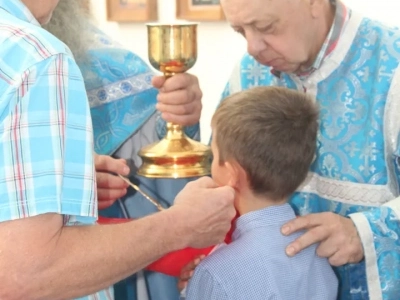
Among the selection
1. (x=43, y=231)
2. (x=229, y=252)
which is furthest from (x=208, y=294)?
(x=43, y=231)

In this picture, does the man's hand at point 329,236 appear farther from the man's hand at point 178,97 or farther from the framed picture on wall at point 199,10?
the framed picture on wall at point 199,10

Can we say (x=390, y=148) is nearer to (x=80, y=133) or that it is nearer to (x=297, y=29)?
(x=297, y=29)

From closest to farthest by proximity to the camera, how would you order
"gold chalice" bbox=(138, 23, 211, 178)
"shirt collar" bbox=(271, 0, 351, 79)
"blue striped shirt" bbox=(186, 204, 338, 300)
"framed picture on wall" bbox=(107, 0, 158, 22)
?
"blue striped shirt" bbox=(186, 204, 338, 300) < "gold chalice" bbox=(138, 23, 211, 178) < "shirt collar" bbox=(271, 0, 351, 79) < "framed picture on wall" bbox=(107, 0, 158, 22)

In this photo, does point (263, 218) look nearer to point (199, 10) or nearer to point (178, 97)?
point (178, 97)

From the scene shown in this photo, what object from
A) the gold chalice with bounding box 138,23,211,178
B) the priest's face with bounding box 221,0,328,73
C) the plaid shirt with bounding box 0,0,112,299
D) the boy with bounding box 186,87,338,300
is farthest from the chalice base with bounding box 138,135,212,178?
the plaid shirt with bounding box 0,0,112,299

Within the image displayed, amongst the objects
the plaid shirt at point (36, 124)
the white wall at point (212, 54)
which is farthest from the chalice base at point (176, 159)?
the white wall at point (212, 54)

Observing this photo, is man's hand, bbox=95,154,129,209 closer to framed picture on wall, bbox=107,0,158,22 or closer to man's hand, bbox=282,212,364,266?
man's hand, bbox=282,212,364,266

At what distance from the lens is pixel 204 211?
4.09 feet

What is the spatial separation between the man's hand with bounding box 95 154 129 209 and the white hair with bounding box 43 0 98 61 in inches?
13.9

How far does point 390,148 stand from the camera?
1.60 metres

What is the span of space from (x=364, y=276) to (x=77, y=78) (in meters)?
0.94

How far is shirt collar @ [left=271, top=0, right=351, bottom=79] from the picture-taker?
1.68 metres

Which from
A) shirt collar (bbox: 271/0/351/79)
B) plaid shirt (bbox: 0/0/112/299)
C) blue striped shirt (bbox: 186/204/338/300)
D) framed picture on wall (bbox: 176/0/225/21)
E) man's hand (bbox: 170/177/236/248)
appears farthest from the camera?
framed picture on wall (bbox: 176/0/225/21)

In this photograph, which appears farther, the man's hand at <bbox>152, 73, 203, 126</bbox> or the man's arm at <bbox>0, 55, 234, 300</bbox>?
the man's hand at <bbox>152, 73, 203, 126</bbox>
